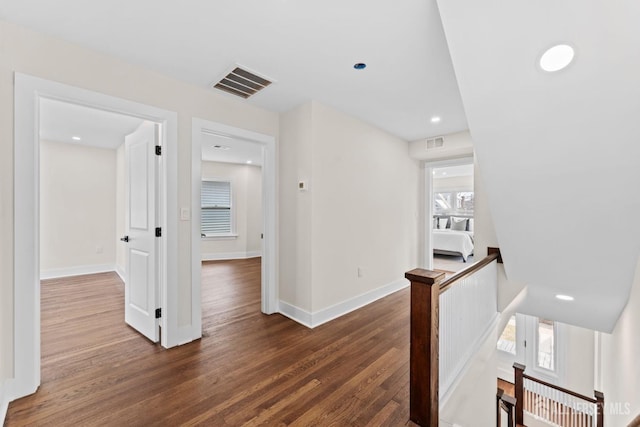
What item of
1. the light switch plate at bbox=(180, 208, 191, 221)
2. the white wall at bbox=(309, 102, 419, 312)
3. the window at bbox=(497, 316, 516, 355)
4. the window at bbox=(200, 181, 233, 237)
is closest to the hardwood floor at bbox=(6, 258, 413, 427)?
the white wall at bbox=(309, 102, 419, 312)

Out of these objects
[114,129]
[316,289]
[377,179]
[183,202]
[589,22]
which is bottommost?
[316,289]

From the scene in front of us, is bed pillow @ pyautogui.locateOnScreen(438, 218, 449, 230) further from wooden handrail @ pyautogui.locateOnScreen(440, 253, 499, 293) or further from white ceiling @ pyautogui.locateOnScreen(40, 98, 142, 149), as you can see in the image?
white ceiling @ pyautogui.locateOnScreen(40, 98, 142, 149)

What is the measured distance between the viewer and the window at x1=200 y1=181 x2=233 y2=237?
6750 mm

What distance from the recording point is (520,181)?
2047mm

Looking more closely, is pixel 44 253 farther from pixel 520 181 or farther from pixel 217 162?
pixel 520 181

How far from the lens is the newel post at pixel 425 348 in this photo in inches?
62.1

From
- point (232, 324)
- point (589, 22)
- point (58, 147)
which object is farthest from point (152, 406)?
point (58, 147)

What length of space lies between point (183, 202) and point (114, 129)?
2.70 m

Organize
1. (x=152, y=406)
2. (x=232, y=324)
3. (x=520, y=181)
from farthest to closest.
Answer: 1. (x=232, y=324)
2. (x=520, y=181)
3. (x=152, y=406)

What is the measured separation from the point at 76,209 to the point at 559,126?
6.95 meters

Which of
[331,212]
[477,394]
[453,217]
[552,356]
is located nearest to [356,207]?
Answer: [331,212]

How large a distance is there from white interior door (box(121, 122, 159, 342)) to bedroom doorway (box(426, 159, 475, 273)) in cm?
602

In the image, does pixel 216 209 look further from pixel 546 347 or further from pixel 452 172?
pixel 546 347

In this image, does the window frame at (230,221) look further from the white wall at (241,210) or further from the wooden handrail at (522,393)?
the wooden handrail at (522,393)
